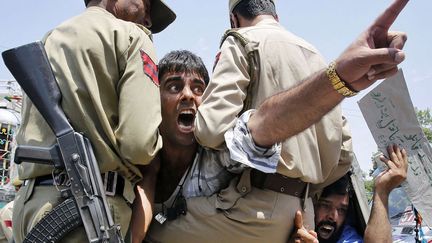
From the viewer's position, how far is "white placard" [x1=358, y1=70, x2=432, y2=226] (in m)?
2.73

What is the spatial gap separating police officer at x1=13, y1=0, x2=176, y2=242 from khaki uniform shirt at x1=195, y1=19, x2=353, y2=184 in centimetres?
29

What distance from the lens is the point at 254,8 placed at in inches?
105

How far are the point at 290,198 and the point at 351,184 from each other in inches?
39.1

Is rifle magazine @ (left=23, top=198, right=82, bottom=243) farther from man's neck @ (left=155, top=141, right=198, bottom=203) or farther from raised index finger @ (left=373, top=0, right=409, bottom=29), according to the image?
raised index finger @ (left=373, top=0, right=409, bottom=29)

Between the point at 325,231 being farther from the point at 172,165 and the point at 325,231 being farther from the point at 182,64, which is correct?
the point at 182,64

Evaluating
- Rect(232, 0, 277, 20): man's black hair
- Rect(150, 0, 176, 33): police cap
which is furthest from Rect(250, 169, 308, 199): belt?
Rect(150, 0, 176, 33): police cap

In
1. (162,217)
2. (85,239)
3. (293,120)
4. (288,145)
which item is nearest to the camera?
(293,120)

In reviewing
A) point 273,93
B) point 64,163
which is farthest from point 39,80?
point 273,93

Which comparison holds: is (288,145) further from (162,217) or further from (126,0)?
(126,0)

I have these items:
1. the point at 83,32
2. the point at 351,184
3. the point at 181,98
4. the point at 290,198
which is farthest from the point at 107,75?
the point at 351,184

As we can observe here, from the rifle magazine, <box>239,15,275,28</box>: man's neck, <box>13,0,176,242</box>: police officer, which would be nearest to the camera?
the rifle magazine

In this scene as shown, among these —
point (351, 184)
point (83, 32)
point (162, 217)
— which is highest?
point (83, 32)

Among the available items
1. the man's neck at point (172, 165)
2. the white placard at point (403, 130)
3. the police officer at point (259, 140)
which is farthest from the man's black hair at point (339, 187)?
the man's neck at point (172, 165)

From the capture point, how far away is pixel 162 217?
250 centimetres
